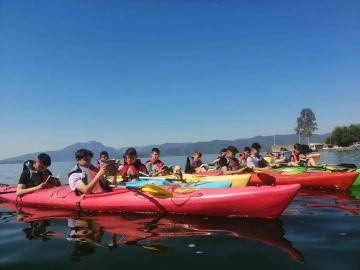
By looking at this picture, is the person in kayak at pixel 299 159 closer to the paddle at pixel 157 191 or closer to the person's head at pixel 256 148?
the person's head at pixel 256 148

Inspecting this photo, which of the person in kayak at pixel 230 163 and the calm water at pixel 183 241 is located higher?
the person in kayak at pixel 230 163

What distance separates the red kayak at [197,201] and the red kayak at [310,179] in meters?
4.64

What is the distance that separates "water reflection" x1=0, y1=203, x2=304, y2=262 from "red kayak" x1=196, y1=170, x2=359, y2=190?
16.6 feet

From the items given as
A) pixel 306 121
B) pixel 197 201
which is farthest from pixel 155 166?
pixel 306 121

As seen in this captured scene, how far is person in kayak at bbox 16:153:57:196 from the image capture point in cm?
839

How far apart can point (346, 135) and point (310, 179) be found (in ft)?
247

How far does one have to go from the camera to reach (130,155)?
10273 millimetres

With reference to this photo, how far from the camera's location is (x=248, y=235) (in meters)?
5.16

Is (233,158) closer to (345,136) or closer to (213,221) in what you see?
(213,221)

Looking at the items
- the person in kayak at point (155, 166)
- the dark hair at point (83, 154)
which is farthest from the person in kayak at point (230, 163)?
the dark hair at point (83, 154)

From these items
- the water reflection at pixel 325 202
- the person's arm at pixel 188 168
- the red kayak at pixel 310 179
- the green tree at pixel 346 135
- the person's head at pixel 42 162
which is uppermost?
the green tree at pixel 346 135

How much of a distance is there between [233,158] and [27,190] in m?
7.01

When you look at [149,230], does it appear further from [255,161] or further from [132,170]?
[255,161]

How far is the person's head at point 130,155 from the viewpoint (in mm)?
10211
